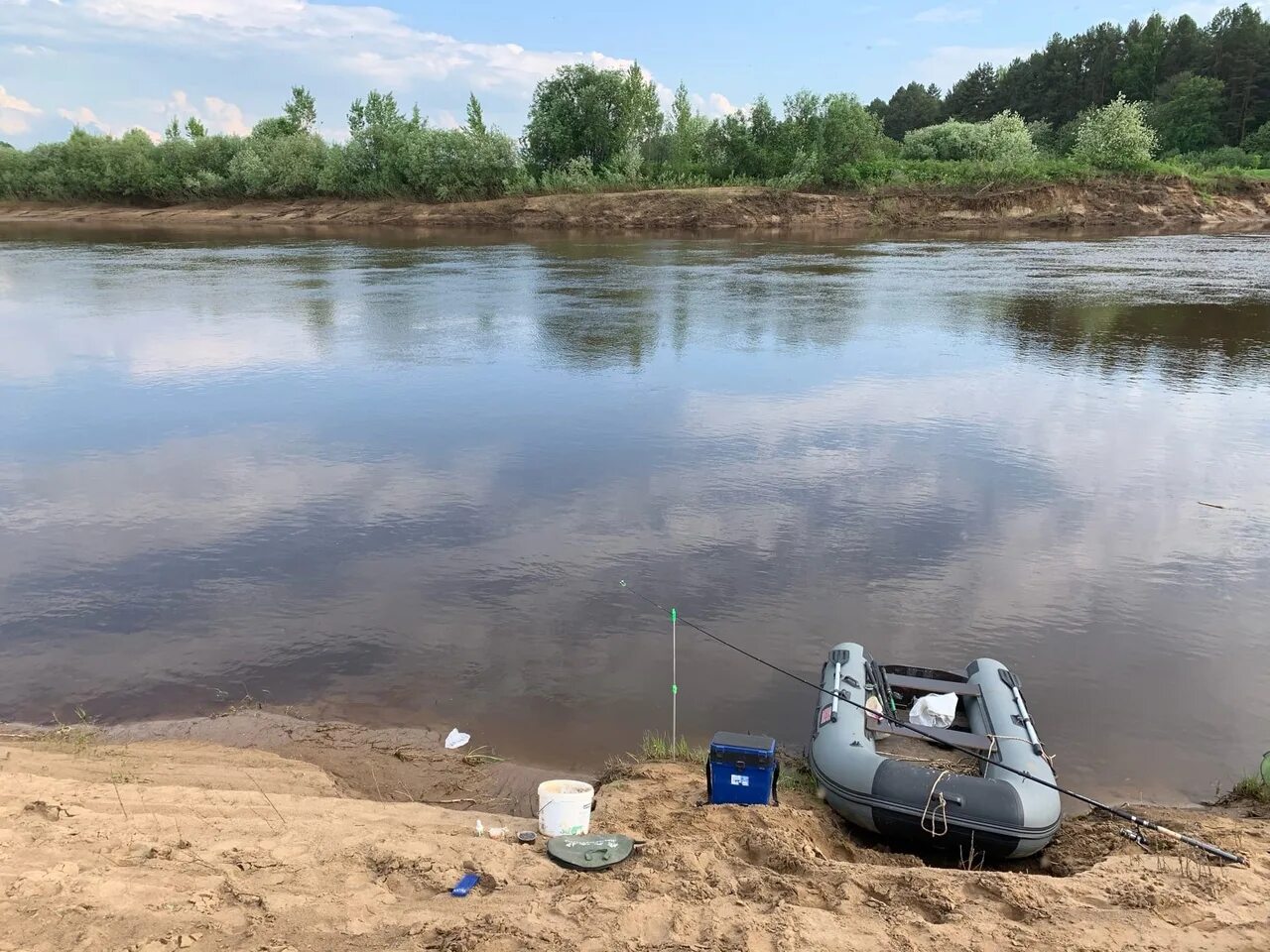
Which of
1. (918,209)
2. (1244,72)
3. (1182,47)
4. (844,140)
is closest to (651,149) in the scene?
(844,140)

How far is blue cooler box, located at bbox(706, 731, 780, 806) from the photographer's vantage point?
17.1 feet

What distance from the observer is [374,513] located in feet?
33.9

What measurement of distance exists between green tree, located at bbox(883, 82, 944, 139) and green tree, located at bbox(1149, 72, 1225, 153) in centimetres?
3269

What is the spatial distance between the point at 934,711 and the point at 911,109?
112 meters

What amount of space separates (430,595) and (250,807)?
3.61 m

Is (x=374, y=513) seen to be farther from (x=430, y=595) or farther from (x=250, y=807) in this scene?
(x=250, y=807)

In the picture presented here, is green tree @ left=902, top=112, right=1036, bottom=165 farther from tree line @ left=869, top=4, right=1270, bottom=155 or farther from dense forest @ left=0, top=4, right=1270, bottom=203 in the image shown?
tree line @ left=869, top=4, right=1270, bottom=155

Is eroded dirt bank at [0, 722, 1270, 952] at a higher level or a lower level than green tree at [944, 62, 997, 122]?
lower

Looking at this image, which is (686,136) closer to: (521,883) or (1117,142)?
(1117,142)

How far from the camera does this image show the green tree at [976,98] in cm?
9581

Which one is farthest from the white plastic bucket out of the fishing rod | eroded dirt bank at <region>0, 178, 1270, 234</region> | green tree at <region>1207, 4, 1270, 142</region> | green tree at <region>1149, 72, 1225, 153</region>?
green tree at <region>1207, 4, 1270, 142</region>

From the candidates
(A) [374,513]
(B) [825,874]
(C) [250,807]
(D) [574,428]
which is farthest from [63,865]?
(D) [574,428]

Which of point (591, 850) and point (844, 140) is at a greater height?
point (844, 140)

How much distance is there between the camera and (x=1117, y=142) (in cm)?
5128
